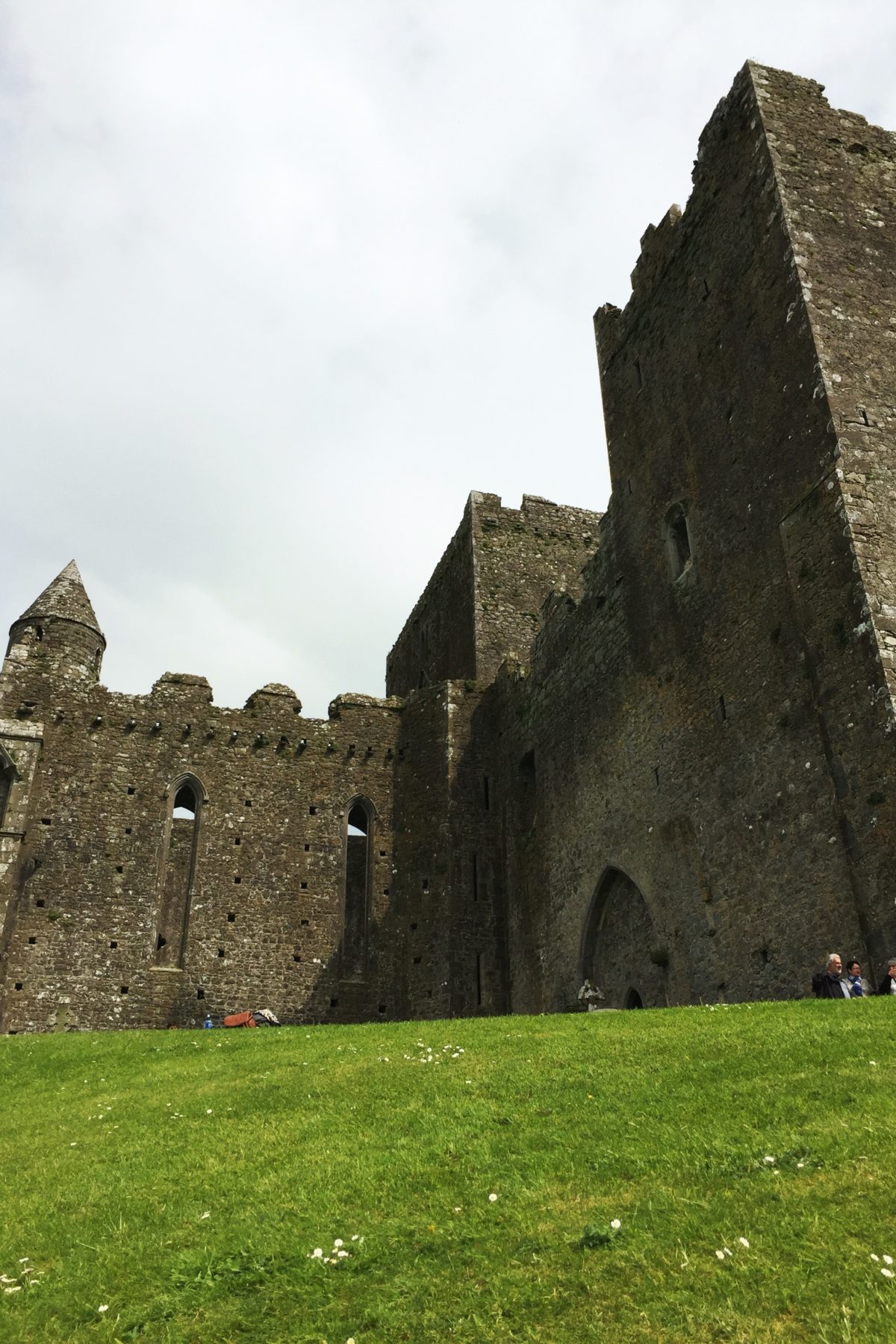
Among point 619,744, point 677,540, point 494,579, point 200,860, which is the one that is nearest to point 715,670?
point 677,540

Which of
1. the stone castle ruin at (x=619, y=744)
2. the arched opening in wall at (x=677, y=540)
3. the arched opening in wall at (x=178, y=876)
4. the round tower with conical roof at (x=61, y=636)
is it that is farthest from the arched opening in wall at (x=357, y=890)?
the arched opening in wall at (x=677, y=540)

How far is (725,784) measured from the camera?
1522 cm

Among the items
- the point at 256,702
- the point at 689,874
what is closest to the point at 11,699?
the point at 256,702

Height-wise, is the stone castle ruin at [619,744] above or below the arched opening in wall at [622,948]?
above

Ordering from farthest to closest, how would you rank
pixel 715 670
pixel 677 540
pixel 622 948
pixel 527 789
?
pixel 527 789
pixel 677 540
pixel 622 948
pixel 715 670

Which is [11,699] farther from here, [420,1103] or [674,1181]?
[674,1181]

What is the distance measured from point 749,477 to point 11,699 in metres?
15.8

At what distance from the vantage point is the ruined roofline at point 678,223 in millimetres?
17750

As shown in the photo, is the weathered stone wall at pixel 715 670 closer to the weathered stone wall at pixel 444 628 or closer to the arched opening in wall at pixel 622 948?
the arched opening in wall at pixel 622 948

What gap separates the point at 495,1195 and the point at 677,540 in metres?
13.4

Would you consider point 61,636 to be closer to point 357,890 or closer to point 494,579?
point 357,890

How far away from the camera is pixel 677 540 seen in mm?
18062

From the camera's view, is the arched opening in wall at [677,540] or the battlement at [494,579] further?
the battlement at [494,579]

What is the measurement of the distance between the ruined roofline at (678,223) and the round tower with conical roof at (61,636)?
12880 millimetres
